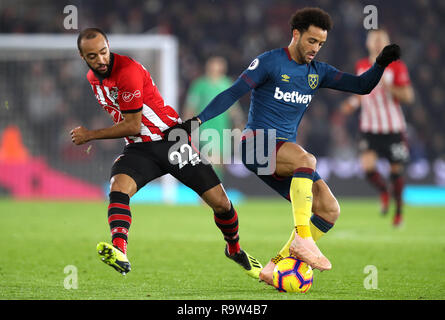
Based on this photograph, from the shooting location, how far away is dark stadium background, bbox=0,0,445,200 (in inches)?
587

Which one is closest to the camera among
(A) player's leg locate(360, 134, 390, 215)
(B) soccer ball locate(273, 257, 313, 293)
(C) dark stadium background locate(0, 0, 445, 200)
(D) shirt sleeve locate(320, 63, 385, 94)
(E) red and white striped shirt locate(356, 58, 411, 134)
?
(B) soccer ball locate(273, 257, 313, 293)

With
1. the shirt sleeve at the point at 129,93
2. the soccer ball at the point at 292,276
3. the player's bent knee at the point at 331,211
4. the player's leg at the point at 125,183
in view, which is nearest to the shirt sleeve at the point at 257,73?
the shirt sleeve at the point at 129,93

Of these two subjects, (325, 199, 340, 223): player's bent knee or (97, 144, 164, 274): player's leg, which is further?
(325, 199, 340, 223): player's bent knee

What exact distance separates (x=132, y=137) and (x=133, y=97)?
42 cm

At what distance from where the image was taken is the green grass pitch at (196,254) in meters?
5.12

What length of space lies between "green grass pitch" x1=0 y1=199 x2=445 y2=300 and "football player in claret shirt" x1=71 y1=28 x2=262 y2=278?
48 cm

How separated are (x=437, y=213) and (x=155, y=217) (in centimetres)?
441

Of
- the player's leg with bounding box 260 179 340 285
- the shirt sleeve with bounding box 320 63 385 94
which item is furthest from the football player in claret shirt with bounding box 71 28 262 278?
the shirt sleeve with bounding box 320 63 385 94

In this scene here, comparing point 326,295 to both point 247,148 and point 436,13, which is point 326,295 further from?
point 436,13

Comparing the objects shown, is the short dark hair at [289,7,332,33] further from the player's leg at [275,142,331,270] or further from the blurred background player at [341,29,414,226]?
the blurred background player at [341,29,414,226]

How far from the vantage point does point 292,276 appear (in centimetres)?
514

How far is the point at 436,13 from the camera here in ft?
59.9

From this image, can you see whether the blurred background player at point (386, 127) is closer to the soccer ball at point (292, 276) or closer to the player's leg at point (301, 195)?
the player's leg at point (301, 195)
